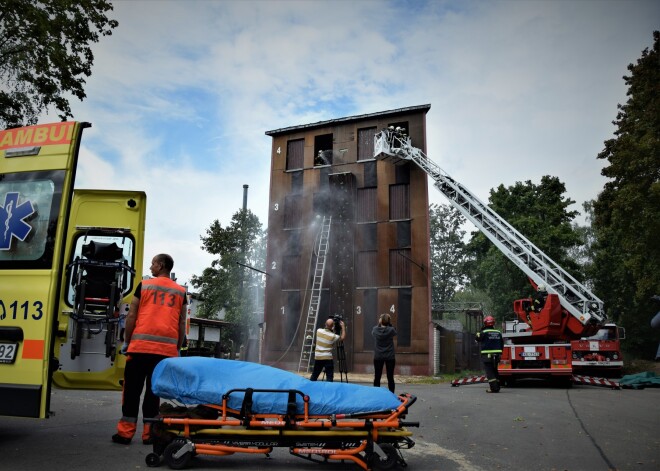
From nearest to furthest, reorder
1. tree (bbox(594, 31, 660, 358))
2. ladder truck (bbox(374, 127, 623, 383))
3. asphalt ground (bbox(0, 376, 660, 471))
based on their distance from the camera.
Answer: asphalt ground (bbox(0, 376, 660, 471)) < ladder truck (bbox(374, 127, 623, 383)) < tree (bbox(594, 31, 660, 358))

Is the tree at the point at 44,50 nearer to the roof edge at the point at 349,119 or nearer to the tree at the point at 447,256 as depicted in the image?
the roof edge at the point at 349,119

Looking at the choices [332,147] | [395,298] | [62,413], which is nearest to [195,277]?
[332,147]

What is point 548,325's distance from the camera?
550 inches

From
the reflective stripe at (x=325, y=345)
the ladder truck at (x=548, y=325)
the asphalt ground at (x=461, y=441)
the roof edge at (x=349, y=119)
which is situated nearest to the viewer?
the asphalt ground at (x=461, y=441)

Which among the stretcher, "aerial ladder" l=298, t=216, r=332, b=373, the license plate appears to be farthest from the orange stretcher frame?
"aerial ladder" l=298, t=216, r=332, b=373

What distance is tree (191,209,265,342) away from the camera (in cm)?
3772

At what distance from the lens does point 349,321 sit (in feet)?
70.3

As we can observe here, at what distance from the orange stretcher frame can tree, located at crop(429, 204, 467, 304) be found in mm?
47968

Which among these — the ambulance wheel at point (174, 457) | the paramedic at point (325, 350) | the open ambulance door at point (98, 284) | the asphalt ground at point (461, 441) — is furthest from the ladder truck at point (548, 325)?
the ambulance wheel at point (174, 457)

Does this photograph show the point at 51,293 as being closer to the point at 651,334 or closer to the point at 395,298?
the point at 395,298

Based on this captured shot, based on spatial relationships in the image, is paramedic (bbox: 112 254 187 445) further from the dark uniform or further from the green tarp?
the green tarp

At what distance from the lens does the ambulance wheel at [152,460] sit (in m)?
4.49

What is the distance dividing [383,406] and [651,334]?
34.3m

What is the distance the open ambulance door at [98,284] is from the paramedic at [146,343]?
0.73 m
